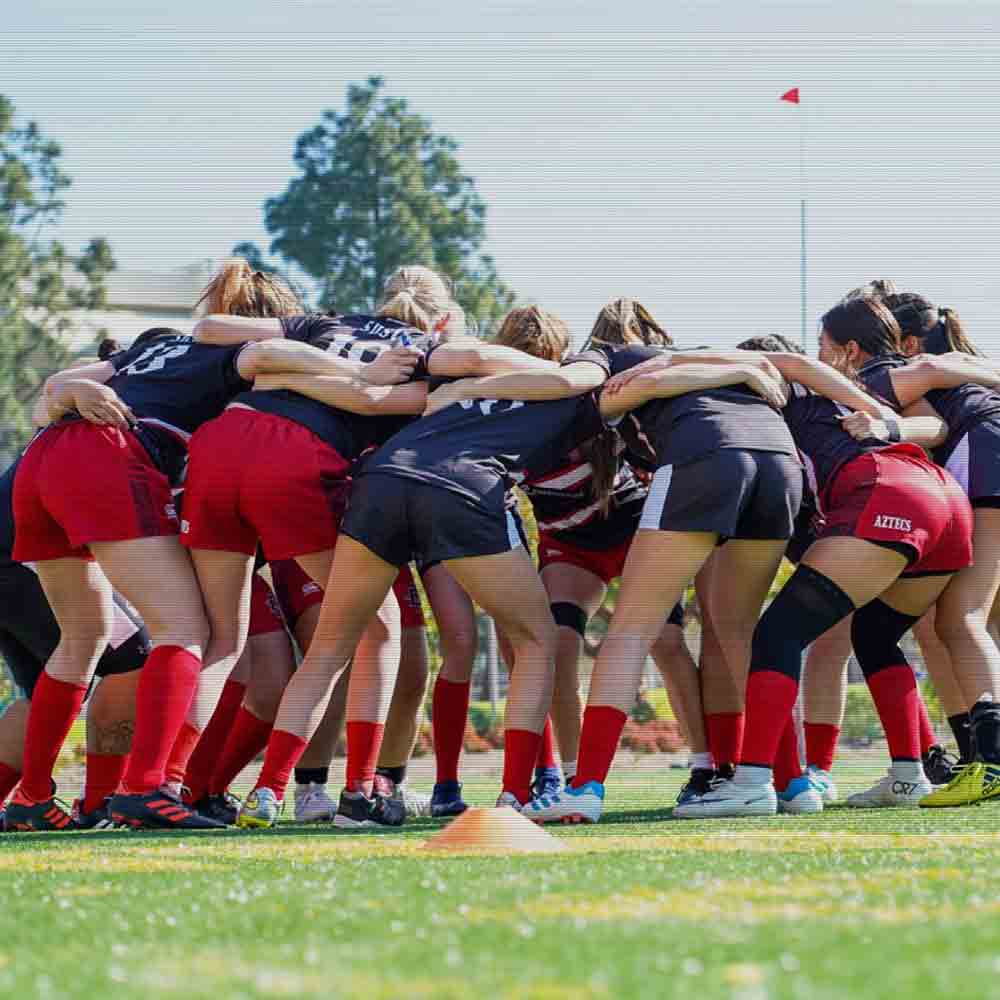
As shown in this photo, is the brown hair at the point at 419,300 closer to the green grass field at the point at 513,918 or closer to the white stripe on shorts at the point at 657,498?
the white stripe on shorts at the point at 657,498

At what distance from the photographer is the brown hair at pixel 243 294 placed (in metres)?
5.91

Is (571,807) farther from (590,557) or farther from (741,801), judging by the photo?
(590,557)

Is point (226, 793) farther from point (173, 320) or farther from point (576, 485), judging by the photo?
point (173, 320)

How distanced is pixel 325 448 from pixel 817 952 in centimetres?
335

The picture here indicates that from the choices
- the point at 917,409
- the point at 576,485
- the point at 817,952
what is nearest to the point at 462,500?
the point at 576,485

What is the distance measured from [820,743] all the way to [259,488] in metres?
2.54

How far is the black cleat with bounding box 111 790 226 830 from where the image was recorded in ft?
16.6

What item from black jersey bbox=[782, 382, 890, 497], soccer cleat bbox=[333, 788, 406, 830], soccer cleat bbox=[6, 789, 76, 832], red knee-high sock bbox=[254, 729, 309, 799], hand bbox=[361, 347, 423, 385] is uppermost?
hand bbox=[361, 347, 423, 385]

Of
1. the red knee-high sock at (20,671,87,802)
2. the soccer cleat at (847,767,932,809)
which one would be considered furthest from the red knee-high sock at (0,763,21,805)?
the soccer cleat at (847,767,932,809)

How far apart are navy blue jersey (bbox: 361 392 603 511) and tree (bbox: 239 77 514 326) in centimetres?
3827

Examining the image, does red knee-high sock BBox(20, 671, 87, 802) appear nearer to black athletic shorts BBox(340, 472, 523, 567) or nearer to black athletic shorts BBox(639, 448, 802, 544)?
black athletic shorts BBox(340, 472, 523, 567)

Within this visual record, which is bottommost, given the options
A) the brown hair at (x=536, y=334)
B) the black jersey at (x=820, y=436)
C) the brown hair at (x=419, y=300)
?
the black jersey at (x=820, y=436)

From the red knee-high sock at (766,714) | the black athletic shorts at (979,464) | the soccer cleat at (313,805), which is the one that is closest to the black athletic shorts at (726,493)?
the red knee-high sock at (766,714)

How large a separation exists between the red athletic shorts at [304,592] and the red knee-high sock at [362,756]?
26.1 inches
